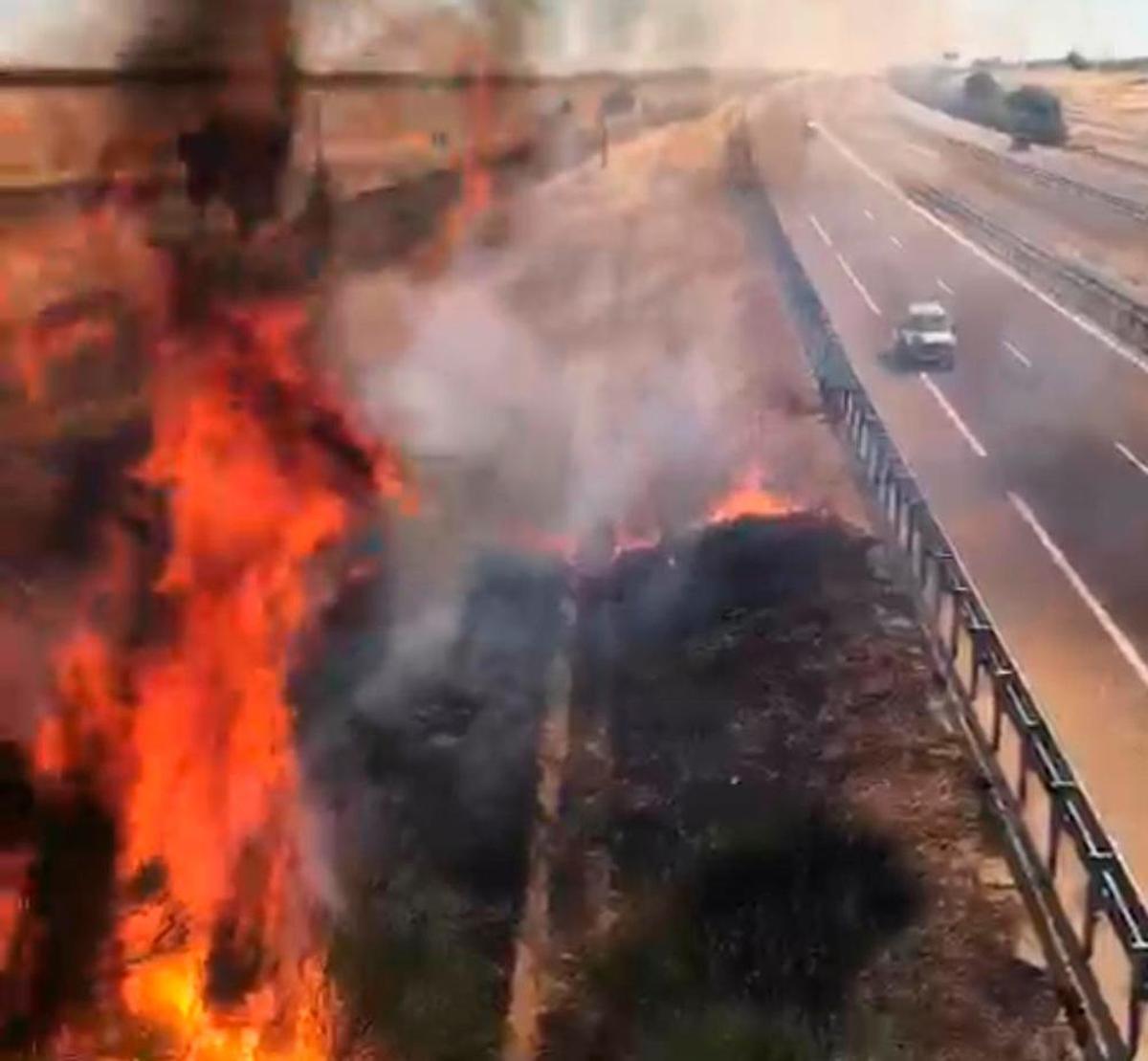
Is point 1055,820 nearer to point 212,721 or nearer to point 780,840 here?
point 780,840

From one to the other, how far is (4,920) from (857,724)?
7.47 m

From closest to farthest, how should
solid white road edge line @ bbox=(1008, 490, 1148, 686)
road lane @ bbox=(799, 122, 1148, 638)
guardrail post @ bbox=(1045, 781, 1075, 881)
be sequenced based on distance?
1. guardrail post @ bbox=(1045, 781, 1075, 881)
2. solid white road edge line @ bbox=(1008, 490, 1148, 686)
3. road lane @ bbox=(799, 122, 1148, 638)

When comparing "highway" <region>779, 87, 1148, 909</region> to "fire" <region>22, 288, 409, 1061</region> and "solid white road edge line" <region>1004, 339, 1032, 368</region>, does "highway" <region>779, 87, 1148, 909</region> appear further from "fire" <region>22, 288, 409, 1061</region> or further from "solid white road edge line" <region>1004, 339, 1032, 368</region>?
"fire" <region>22, 288, 409, 1061</region>

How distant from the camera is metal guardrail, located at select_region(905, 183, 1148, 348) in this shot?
111ft

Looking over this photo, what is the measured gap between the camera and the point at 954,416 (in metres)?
28.4

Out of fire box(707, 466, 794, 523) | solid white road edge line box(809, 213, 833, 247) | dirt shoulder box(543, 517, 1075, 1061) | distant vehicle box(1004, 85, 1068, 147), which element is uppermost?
distant vehicle box(1004, 85, 1068, 147)

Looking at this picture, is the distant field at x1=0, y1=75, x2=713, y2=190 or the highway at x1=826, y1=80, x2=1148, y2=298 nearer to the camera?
the distant field at x1=0, y1=75, x2=713, y2=190

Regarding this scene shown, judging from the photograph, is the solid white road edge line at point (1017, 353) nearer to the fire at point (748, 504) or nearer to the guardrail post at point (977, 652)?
the fire at point (748, 504)

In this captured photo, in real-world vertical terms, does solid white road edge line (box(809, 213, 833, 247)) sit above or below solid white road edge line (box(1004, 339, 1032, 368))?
below

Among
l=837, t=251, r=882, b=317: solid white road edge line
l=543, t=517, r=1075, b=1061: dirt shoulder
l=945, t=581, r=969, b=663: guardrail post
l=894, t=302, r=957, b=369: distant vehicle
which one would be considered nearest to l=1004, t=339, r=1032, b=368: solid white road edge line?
l=894, t=302, r=957, b=369: distant vehicle

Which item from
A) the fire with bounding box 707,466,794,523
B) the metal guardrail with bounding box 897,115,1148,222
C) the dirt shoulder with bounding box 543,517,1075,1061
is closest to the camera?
the dirt shoulder with bounding box 543,517,1075,1061

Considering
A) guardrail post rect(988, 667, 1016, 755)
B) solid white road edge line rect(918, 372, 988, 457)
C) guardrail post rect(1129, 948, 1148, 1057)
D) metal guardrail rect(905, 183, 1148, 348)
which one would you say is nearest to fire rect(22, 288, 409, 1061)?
guardrail post rect(1129, 948, 1148, 1057)

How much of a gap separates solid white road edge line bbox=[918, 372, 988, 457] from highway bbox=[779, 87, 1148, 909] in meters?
0.06

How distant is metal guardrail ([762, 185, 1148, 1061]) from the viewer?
10016 millimetres
